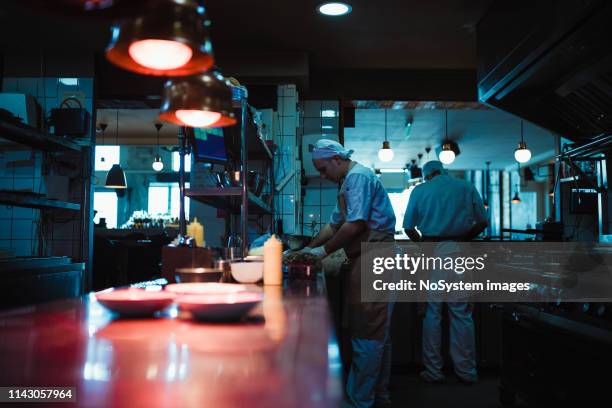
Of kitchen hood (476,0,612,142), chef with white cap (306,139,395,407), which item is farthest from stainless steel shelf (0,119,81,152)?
kitchen hood (476,0,612,142)

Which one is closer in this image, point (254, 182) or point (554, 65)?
point (554, 65)

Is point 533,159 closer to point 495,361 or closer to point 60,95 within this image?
point 495,361

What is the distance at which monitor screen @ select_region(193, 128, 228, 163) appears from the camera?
2688mm

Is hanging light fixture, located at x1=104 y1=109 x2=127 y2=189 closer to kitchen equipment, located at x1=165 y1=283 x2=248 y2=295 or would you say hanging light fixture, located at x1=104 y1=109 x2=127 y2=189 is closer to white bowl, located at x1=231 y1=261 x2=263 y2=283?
white bowl, located at x1=231 y1=261 x2=263 y2=283

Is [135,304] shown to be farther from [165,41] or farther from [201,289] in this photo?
[165,41]

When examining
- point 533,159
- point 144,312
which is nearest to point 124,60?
point 144,312

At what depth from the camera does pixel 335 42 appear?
485 cm

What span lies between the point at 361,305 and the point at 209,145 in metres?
1.35

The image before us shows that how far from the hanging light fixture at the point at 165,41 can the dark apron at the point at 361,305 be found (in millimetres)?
1964

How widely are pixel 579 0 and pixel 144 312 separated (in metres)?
2.09

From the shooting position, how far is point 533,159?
13305mm

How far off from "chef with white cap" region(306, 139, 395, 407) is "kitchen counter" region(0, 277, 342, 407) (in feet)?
6.25

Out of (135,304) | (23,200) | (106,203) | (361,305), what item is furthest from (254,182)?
(106,203)

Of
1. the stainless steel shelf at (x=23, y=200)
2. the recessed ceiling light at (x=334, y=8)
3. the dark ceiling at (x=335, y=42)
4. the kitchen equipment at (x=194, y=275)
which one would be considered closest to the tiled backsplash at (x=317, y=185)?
the dark ceiling at (x=335, y=42)
